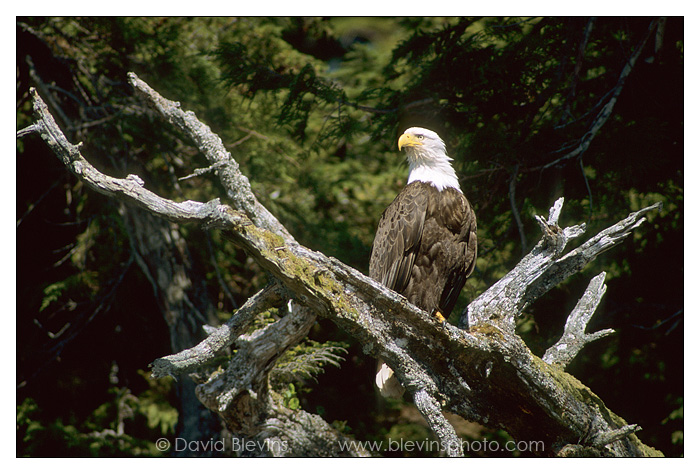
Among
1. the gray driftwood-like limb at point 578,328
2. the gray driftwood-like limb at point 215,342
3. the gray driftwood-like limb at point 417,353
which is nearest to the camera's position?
the gray driftwood-like limb at point 417,353

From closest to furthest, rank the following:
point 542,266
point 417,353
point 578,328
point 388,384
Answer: point 417,353 → point 542,266 → point 578,328 → point 388,384

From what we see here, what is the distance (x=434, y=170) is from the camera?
4.06m

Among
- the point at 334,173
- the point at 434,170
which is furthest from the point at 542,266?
the point at 334,173

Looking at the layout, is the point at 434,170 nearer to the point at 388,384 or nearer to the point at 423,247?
the point at 423,247

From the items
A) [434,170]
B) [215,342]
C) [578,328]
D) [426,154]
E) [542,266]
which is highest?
[426,154]

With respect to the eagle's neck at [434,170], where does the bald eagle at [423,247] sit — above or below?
below

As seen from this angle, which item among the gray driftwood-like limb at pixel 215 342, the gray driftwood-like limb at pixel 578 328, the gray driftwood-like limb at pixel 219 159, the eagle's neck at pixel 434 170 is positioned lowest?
the gray driftwood-like limb at pixel 215 342

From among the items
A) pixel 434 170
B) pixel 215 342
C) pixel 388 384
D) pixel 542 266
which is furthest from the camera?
pixel 434 170

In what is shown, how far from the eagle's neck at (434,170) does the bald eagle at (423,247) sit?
5cm

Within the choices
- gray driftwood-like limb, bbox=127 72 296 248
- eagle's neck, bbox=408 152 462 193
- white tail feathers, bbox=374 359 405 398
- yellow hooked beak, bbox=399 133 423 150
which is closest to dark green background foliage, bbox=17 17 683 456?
white tail feathers, bbox=374 359 405 398

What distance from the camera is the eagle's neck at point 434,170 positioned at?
13.0 ft

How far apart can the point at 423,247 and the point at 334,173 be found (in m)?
2.91

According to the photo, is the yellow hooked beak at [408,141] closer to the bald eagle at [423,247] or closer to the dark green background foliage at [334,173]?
Result: the bald eagle at [423,247]

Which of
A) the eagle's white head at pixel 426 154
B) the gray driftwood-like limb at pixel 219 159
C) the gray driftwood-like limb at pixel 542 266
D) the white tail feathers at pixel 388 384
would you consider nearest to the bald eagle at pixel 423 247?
the white tail feathers at pixel 388 384
